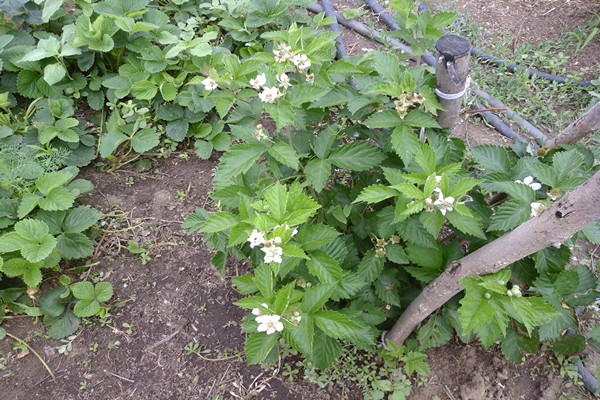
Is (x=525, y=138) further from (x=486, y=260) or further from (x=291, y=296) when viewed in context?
(x=291, y=296)

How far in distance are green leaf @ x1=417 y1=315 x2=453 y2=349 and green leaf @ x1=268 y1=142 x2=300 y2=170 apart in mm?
940

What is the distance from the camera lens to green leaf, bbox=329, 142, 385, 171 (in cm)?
172

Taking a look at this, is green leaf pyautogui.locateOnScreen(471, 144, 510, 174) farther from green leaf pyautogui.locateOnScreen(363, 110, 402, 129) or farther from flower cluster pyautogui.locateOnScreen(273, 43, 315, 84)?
flower cluster pyautogui.locateOnScreen(273, 43, 315, 84)

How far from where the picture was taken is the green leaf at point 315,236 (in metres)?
1.56

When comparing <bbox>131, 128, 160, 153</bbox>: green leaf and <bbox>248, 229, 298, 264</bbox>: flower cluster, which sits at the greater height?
<bbox>248, 229, 298, 264</bbox>: flower cluster

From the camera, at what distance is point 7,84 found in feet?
10.3

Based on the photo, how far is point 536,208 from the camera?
1.41 m

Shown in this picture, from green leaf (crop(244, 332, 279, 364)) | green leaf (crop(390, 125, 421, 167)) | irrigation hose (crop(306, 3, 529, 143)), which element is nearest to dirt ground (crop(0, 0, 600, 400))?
green leaf (crop(244, 332, 279, 364))

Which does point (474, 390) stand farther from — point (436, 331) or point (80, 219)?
point (80, 219)

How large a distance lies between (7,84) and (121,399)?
227 cm

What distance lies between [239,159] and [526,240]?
94 centimetres


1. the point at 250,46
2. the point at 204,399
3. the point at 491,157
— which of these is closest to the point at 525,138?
the point at 491,157

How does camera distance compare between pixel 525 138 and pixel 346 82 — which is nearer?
pixel 346 82

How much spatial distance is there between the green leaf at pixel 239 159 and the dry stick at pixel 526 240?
80 cm
